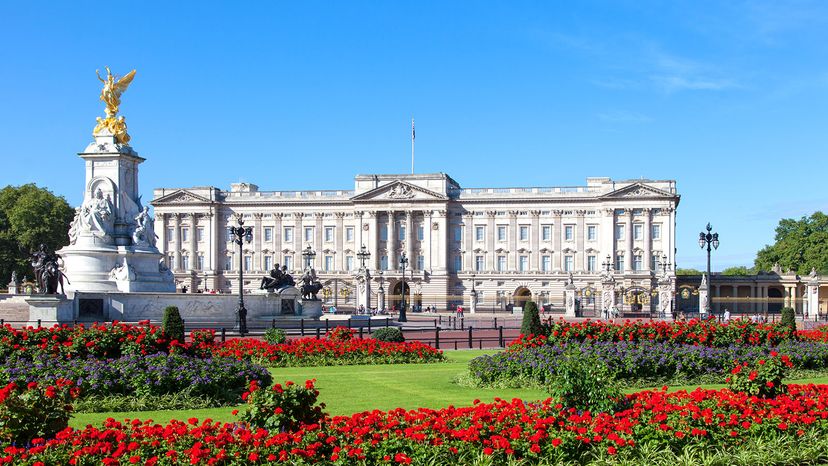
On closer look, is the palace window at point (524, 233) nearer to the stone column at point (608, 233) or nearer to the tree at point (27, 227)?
the stone column at point (608, 233)

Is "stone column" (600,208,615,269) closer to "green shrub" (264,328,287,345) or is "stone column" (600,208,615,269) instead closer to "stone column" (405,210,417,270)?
"stone column" (405,210,417,270)

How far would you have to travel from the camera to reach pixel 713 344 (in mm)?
21984

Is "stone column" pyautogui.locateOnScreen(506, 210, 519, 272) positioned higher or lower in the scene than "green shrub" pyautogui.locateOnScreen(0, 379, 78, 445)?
higher

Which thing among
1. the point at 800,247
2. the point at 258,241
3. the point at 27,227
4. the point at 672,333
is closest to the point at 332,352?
the point at 672,333

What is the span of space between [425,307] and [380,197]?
14.3 meters

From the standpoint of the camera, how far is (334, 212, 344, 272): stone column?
99.9 m

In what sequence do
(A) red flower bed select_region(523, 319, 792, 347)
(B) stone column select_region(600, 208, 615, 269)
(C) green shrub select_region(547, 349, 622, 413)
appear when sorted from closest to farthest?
(C) green shrub select_region(547, 349, 622, 413) → (A) red flower bed select_region(523, 319, 792, 347) → (B) stone column select_region(600, 208, 615, 269)

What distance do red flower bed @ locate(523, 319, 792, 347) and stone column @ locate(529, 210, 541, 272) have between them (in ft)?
241

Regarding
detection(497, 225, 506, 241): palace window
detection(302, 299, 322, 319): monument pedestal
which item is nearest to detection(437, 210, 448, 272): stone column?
detection(497, 225, 506, 241): palace window

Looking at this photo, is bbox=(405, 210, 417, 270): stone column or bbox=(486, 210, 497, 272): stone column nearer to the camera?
bbox=(405, 210, 417, 270): stone column

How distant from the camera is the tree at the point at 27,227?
78.9 meters

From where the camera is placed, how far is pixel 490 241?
9738 cm

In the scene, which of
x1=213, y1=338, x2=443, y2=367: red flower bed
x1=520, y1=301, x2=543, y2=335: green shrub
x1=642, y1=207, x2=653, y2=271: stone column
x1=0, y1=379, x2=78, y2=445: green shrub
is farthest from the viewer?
x1=642, y1=207, x2=653, y2=271: stone column

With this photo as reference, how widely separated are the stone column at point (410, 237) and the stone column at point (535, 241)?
520 inches
